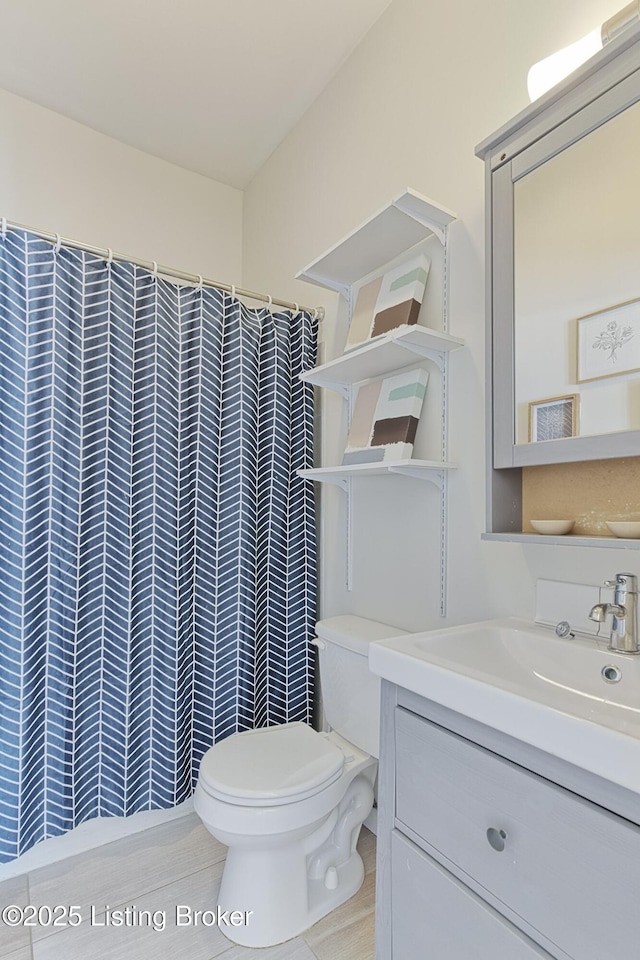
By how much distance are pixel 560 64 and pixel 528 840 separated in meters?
1.48

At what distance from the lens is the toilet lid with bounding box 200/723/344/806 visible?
4.13 feet

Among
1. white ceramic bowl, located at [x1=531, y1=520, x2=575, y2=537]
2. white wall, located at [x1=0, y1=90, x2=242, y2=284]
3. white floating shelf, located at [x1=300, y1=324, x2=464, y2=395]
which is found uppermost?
white wall, located at [x1=0, y1=90, x2=242, y2=284]

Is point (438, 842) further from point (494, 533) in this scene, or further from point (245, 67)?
point (245, 67)

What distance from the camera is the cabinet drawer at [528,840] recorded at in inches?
24.3

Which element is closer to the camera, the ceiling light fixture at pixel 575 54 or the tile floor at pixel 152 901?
the ceiling light fixture at pixel 575 54

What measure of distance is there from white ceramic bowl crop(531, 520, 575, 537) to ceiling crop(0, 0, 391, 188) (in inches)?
70.1

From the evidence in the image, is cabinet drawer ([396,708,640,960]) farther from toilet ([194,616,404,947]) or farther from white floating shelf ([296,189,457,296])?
white floating shelf ([296,189,457,296])

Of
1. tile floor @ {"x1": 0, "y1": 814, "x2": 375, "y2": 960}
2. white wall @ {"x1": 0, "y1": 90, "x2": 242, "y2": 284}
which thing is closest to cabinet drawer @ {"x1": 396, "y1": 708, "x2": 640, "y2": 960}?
tile floor @ {"x1": 0, "y1": 814, "x2": 375, "y2": 960}

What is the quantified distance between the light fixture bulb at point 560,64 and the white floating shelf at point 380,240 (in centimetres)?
32

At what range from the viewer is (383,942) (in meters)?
0.97

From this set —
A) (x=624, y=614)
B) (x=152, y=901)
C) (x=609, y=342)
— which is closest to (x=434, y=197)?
(x=609, y=342)

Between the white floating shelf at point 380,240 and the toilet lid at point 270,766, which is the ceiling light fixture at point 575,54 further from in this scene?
the toilet lid at point 270,766

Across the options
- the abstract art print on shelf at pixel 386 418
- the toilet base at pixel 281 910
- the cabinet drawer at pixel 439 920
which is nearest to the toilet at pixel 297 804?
the toilet base at pixel 281 910

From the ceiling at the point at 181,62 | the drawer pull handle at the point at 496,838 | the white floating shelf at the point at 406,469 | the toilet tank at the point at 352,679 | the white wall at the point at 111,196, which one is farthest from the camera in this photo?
the white wall at the point at 111,196
